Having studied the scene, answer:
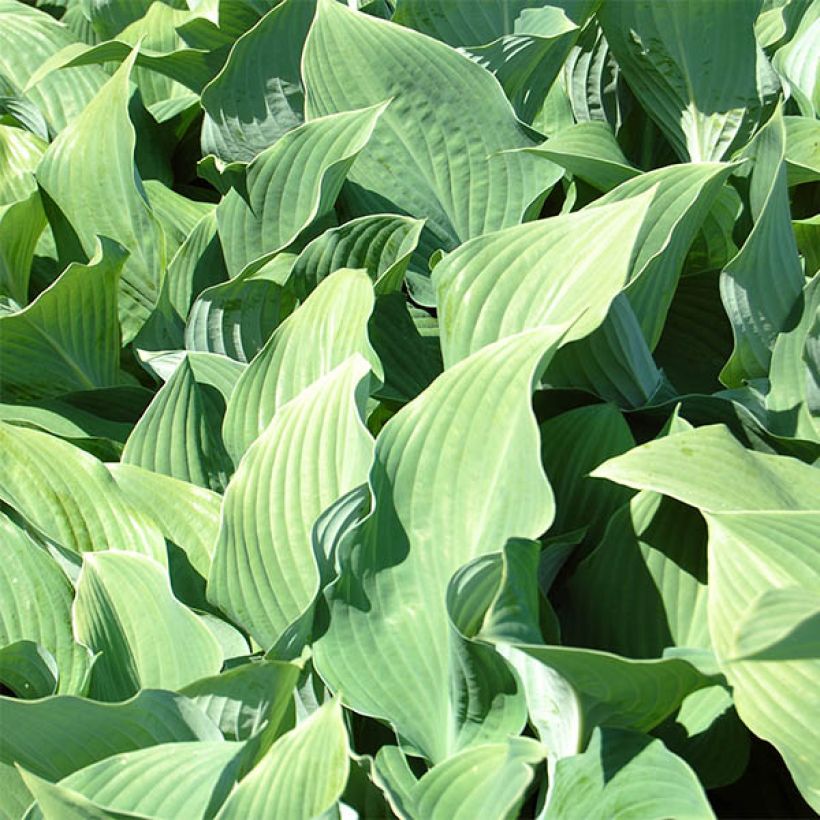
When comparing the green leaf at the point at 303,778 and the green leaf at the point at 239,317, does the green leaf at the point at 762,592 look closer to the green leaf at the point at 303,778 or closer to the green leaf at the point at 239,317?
the green leaf at the point at 303,778

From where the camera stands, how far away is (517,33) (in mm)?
1398

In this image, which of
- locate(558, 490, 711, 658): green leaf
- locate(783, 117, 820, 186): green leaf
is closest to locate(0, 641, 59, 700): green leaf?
locate(558, 490, 711, 658): green leaf

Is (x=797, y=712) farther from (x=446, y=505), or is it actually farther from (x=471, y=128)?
(x=471, y=128)

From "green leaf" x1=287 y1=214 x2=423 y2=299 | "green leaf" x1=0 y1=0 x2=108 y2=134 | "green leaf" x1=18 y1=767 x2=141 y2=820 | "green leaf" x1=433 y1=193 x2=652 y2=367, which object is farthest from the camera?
"green leaf" x1=0 y1=0 x2=108 y2=134

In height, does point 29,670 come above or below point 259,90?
below

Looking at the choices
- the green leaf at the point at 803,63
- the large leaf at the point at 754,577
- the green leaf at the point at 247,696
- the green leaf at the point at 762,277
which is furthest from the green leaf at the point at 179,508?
the green leaf at the point at 803,63

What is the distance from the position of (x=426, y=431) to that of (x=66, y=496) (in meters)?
Result: 0.42

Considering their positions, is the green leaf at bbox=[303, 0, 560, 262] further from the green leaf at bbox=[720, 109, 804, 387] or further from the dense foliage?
the green leaf at bbox=[720, 109, 804, 387]

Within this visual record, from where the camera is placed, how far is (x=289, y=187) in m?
1.35

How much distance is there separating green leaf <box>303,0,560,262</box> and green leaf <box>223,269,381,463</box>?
0.87 feet

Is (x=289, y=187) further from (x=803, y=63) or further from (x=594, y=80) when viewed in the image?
(x=803, y=63)

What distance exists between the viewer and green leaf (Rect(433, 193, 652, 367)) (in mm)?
976

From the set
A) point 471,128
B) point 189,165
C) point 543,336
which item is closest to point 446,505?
point 543,336

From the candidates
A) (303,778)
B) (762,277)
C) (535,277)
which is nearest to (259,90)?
(535,277)
